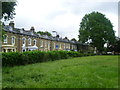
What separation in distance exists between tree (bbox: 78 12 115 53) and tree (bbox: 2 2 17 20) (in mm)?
37982

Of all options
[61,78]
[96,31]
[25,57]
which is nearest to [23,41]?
[25,57]

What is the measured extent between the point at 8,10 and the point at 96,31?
39257 mm

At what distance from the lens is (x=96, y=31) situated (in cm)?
4709

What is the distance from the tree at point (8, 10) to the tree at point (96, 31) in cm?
3798

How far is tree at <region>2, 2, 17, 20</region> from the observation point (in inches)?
397

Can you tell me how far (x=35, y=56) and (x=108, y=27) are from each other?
114 ft

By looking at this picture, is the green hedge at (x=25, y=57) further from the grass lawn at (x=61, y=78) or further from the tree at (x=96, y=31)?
the tree at (x=96, y=31)

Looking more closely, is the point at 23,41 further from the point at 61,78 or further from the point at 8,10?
the point at 61,78

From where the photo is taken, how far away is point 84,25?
50.4m

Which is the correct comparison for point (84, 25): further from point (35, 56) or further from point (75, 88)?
point (75, 88)

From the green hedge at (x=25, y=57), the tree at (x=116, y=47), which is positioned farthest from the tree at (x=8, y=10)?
the tree at (x=116, y=47)

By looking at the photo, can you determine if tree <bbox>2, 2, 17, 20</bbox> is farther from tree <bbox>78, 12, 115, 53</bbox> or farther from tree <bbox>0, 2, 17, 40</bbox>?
tree <bbox>78, 12, 115, 53</bbox>

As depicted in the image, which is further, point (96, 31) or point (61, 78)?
point (96, 31)

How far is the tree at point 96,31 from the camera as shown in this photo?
4703 centimetres
